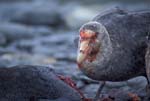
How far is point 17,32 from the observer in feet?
49.2

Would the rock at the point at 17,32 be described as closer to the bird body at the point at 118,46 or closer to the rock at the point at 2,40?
the rock at the point at 2,40

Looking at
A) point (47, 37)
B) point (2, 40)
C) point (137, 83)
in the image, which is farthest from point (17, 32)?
point (137, 83)

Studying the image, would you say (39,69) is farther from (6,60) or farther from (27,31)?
(27,31)

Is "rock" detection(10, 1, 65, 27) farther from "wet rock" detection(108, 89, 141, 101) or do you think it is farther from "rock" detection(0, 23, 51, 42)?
"wet rock" detection(108, 89, 141, 101)

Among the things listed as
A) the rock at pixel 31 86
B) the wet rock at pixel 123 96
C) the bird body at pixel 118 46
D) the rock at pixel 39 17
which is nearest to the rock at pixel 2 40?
the rock at pixel 39 17

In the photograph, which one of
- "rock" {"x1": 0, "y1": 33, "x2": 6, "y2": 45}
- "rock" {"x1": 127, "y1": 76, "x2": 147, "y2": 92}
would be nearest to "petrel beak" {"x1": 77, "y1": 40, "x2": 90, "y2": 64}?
"rock" {"x1": 127, "y1": 76, "x2": 147, "y2": 92}

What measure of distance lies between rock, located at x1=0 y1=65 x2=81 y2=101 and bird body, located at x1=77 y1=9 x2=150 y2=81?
0.33 meters

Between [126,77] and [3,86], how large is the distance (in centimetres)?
152

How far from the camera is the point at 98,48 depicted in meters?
6.27

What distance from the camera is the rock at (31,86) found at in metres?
6.19

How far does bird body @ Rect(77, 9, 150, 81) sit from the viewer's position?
630 cm

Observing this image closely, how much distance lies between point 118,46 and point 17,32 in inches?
339

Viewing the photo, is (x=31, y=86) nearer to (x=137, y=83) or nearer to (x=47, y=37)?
(x=137, y=83)

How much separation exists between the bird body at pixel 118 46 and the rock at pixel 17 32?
7586mm
